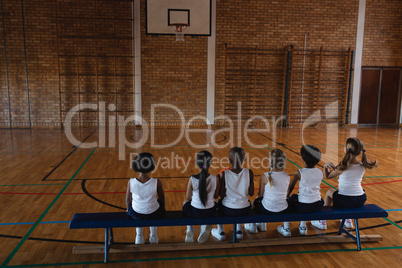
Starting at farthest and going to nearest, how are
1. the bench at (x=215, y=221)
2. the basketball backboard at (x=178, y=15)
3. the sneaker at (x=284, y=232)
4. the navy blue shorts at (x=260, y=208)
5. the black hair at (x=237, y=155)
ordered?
the basketball backboard at (x=178, y=15), the sneaker at (x=284, y=232), the navy blue shorts at (x=260, y=208), the black hair at (x=237, y=155), the bench at (x=215, y=221)

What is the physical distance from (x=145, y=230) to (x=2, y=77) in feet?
32.3

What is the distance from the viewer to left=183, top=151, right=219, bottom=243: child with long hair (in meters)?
2.83

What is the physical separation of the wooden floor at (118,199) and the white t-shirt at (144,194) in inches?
17.3

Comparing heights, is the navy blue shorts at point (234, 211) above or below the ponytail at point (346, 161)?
below

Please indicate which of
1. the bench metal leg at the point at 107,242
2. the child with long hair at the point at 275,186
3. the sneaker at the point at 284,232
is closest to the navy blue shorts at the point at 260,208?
the child with long hair at the point at 275,186

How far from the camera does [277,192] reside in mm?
3000

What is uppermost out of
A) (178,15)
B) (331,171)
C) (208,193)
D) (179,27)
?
(178,15)

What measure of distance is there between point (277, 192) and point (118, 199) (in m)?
2.34

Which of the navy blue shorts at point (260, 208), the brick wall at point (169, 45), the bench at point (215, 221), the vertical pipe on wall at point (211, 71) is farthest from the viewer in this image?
the vertical pipe on wall at point (211, 71)

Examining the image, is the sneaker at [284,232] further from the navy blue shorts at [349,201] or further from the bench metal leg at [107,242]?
the bench metal leg at [107,242]

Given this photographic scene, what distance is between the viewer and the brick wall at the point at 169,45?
10633 mm

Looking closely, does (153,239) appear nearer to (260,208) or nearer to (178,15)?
(260,208)

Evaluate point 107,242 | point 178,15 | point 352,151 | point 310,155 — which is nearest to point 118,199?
point 107,242

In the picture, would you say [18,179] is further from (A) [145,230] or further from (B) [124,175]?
(A) [145,230]
